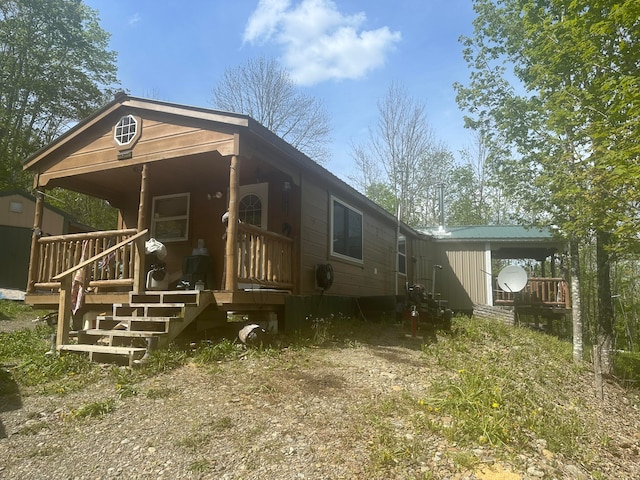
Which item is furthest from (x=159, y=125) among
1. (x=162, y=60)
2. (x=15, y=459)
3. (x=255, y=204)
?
(x=162, y=60)

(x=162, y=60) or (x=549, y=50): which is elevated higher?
(x=162, y=60)

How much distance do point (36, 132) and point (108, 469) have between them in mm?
26344

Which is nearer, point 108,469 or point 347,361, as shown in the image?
point 108,469

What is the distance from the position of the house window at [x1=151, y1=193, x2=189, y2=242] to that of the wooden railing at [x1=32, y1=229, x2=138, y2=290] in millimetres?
1668

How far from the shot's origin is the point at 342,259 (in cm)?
987

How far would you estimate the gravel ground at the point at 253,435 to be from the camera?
3.21 m

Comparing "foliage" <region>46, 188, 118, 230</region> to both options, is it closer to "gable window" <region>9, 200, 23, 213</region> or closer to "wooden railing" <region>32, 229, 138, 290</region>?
"gable window" <region>9, 200, 23, 213</region>

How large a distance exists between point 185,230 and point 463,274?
11697 mm

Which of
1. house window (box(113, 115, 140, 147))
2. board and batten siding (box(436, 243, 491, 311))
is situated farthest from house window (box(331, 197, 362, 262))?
board and batten siding (box(436, 243, 491, 311))

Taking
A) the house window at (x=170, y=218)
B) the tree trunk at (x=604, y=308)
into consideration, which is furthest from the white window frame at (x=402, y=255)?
the house window at (x=170, y=218)

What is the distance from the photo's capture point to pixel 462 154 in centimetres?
2908

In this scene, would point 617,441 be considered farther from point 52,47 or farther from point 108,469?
point 52,47

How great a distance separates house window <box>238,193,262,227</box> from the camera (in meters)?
8.88

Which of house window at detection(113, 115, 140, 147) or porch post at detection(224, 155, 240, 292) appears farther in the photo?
house window at detection(113, 115, 140, 147)
